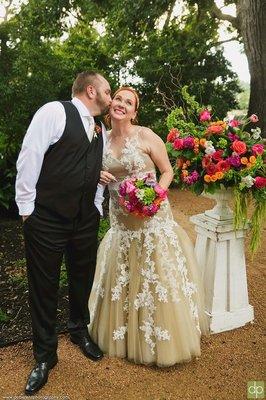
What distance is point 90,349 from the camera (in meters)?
3.59

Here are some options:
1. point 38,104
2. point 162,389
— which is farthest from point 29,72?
point 162,389

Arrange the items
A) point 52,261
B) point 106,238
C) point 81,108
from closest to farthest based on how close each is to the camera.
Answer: point 81,108 < point 52,261 < point 106,238

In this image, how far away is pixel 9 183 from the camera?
7.31 m

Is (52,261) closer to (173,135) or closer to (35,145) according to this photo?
(35,145)

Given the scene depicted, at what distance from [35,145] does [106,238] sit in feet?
4.09

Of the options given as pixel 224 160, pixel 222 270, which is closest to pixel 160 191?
pixel 224 160

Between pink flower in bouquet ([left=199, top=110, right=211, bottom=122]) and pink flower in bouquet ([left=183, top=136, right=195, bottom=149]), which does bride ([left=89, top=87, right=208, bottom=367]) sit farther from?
pink flower in bouquet ([left=199, top=110, right=211, bottom=122])

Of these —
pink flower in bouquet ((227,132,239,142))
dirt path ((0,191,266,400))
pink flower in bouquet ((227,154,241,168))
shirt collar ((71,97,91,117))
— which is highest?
shirt collar ((71,97,91,117))

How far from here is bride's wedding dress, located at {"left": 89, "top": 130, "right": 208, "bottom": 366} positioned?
3.41 meters

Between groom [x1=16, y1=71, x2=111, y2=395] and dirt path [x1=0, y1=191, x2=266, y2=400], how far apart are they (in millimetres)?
173

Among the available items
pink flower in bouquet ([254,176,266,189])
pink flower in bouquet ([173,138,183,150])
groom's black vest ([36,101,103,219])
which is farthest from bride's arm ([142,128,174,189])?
pink flower in bouquet ([254,176,266,189])

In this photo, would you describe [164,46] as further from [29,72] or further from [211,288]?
[211,288]

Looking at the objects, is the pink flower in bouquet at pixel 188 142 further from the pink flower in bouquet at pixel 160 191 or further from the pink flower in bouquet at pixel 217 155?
the pink flower in bouquet at pixel 160 191

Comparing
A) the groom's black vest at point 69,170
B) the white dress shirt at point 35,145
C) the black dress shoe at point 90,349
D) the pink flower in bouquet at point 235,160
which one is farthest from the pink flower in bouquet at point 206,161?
the black dress shoe at point 90,349
